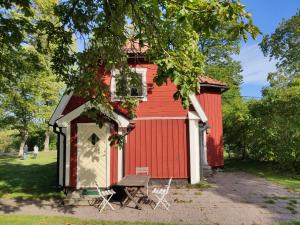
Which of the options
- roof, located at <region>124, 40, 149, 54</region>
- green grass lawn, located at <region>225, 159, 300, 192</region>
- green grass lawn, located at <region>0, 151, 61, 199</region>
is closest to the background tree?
green grass lawn, located at <region>225, 159, 300, 192</region>

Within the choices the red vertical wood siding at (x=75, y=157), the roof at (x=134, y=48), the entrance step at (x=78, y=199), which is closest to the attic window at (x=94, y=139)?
the red vertical wood siding at (x=75, y=157)

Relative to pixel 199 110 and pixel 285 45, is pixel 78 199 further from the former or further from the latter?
pixel 285 45

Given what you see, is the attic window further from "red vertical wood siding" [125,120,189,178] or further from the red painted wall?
"red vertical wood siding" [125,120,189,178]

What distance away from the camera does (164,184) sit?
50.5 feet

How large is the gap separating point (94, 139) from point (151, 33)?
25.5 ft

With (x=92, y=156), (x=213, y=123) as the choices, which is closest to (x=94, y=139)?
(x=92, y=156)

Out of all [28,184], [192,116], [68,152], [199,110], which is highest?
[199,110]

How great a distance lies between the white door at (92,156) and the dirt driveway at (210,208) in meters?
1.78

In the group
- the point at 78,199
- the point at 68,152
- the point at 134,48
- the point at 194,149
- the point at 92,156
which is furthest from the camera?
the point at 194,149

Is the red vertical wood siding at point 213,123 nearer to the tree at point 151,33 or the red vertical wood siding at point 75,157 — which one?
the red vertical wood siding at point 75,157

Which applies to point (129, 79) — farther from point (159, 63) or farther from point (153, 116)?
point (153, 116)

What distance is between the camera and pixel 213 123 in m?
21.2

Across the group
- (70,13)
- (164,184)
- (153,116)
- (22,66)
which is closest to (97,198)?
(164,184)

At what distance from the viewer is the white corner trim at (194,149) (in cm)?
1528
